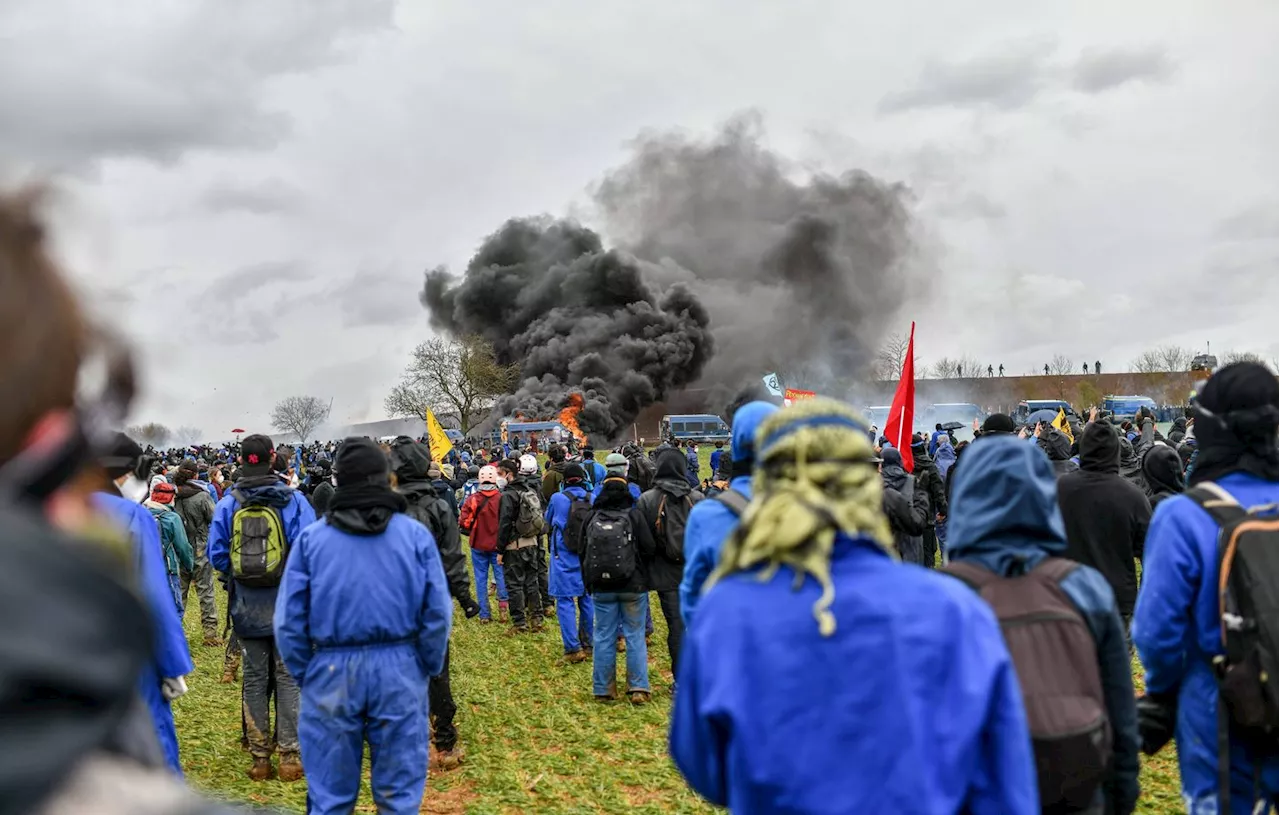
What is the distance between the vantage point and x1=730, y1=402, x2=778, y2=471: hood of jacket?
14.9ft

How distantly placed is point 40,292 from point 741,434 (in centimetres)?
382

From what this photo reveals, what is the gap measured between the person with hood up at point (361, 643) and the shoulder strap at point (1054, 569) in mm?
2735

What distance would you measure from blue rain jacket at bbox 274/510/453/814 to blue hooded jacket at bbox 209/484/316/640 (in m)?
2.03

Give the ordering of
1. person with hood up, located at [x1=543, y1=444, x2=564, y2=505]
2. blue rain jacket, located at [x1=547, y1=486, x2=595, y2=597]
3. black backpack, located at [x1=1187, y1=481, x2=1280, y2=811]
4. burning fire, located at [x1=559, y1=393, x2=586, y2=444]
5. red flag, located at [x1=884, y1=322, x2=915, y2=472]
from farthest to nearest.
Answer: burning fire, located at [x1=559, y1=393, x2=586, y2=444] → person with hood up, located at [x1=543, y1=444, x2=564, y2=505] → blue rain jacket, located at [x1=547, y1=486, x2=595, y2=597] → red flag, located at [x1=884, y1=322, x2=915, y2=472] → black backpack, located at [x1=1187, y1=481, x2=1280, y2=811]

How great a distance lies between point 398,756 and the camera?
14.4 ft

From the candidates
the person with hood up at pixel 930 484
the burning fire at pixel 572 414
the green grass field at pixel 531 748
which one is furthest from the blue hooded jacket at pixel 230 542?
the burning fire at pixel 572 414

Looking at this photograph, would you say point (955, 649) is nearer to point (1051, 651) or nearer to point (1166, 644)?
point (1051, 651)

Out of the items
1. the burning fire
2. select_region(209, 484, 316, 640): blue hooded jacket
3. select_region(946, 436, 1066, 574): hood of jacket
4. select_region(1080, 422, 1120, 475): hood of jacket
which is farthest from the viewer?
the burning fire

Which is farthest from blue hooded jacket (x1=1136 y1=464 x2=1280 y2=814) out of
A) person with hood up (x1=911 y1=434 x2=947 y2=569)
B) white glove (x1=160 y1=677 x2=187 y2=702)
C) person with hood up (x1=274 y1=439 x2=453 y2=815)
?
person with hood up (x1=911 y1=434 x2=947 y2=569)

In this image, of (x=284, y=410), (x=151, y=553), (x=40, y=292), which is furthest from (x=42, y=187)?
(x=284, y=410)

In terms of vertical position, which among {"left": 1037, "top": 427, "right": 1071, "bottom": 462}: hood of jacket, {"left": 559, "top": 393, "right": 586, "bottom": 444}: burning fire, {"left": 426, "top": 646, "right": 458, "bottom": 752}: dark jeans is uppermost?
{"left": 559, "top": 393, "right": 586, "bottom": 444}: burning fire

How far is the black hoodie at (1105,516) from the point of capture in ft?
19.7

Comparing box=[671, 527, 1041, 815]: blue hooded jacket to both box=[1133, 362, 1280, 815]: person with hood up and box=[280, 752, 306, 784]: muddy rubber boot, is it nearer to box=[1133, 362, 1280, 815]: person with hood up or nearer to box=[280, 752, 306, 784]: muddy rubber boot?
box=[1133, 362, 1280, 815]: person with hood up

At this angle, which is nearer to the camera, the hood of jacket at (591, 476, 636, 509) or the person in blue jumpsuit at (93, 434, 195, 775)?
the person in blue jumpsuit at (93, 434, 195, 775)
